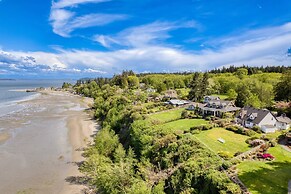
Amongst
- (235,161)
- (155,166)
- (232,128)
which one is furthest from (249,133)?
(155,166)

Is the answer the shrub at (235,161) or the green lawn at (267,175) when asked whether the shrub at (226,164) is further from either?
the green lawn at (267,175)

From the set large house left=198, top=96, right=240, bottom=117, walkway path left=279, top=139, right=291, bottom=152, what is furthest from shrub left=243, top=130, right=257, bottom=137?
large house left=198, top=96, right=240, bottom=117

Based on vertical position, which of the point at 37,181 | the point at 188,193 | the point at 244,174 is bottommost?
the point at 37,181

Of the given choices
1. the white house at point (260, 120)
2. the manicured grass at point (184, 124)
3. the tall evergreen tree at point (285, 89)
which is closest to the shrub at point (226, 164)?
the manicured grass at point (184, 124)

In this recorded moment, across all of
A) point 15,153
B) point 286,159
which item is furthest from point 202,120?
point 15,153

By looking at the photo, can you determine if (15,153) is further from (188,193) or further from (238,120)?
(238,120)

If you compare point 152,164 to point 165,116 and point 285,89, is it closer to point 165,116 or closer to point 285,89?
point 165,116
